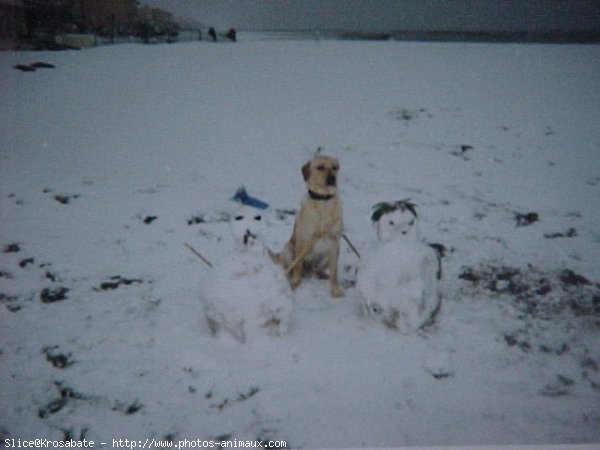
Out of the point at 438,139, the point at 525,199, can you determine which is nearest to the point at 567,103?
the point at 438,139

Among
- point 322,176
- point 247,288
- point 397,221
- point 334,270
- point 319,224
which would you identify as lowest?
point 334,270

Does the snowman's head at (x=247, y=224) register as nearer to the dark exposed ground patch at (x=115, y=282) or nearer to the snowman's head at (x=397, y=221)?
the snowman's head at (x=397, y=221)

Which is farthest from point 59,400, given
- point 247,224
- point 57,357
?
point 247,224

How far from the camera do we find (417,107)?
759cm

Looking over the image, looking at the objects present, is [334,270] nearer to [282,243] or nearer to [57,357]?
[282,243]

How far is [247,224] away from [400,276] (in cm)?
85

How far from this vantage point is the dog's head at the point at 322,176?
8.55ft

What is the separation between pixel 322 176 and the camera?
262cm

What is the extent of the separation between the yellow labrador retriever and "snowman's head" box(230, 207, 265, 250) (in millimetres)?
490

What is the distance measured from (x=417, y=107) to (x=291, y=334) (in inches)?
252

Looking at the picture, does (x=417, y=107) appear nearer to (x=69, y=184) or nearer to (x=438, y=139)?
(x=438, y=139)

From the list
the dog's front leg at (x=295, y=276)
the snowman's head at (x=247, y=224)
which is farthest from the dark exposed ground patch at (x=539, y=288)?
the snowman's head at (x=247, y=224)

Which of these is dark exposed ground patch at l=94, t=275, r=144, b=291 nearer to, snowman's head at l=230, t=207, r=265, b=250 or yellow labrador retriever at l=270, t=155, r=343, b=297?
yellow labrador retriever at l=270, t=155, r=343, b=297

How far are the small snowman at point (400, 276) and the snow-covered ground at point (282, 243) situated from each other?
0.12 meters
